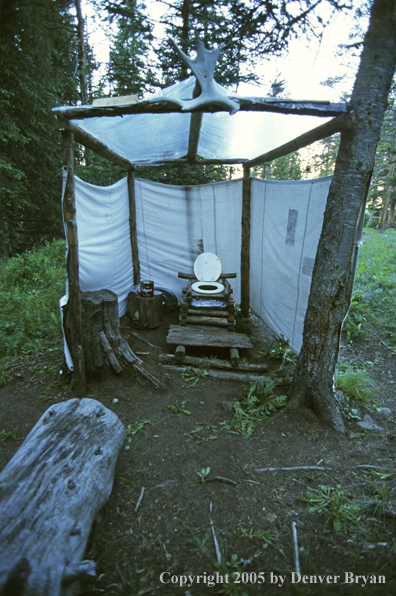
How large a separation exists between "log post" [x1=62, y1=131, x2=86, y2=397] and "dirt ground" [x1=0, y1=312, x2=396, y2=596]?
323 mm

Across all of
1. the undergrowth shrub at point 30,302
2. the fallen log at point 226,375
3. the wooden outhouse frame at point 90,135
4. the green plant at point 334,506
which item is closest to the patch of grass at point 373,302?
the fallen log at point 226,375

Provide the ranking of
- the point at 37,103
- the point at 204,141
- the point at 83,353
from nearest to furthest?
the point at 83,353 → the point at 204,141 → the point at 37,103

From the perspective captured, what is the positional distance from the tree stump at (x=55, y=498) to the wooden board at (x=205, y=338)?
2227 mm

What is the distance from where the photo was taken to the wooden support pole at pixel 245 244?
6113 mm

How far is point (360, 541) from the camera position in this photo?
2.04m

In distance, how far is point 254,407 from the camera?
348 centimetres

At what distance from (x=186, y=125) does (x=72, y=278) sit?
114 inches

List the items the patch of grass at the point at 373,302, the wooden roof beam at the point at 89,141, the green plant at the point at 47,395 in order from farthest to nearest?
the patch of grass at the point at 373,302 → the green plant at the point at 47,395 → the wooden roof beam at the point at 89,141

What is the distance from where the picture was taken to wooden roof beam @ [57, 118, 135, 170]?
331cm

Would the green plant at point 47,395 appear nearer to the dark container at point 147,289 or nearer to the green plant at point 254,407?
the green plant at point 254,407

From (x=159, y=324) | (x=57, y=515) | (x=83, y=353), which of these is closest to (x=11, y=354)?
(x=83, y=353)

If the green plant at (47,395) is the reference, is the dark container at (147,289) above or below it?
above

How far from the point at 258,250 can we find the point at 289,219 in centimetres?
149

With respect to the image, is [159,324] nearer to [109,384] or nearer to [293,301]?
[109,384]
